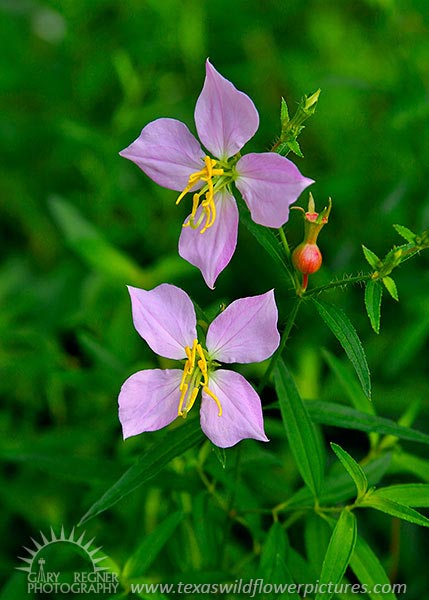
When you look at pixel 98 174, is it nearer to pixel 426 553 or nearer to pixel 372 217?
pixel 372 217

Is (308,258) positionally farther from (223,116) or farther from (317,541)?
(317,541)

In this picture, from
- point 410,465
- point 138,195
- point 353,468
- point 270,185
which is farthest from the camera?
point 138,195

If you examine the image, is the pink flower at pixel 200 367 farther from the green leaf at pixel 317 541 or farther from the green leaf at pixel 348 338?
the green leaf at pixel 317 541

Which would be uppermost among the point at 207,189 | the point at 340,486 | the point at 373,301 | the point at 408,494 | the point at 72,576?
the point at 207,189

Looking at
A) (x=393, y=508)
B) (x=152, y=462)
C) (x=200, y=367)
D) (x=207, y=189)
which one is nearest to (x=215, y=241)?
(x=207, y=189)

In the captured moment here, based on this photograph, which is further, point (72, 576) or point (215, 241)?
point (72, 576)

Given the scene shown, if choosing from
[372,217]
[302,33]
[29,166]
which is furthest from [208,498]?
[302,33]

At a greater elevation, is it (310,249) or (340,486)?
(310,249)
